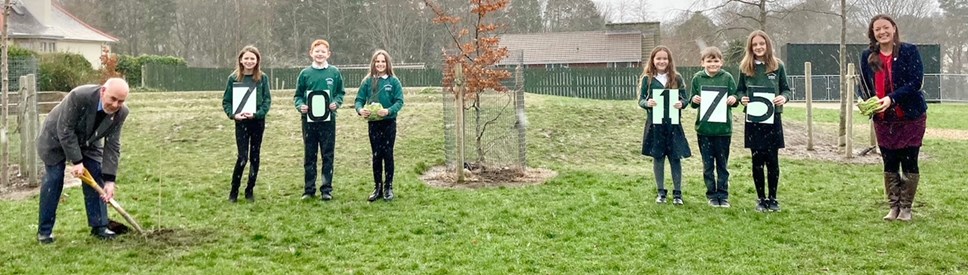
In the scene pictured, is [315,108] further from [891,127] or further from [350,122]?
[350,122]

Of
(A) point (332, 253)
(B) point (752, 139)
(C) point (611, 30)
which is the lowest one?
(A) point (332, 253)

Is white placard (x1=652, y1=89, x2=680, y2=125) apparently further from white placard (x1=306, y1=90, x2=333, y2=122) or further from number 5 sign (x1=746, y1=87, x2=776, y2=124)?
white placard (x1=306, y1=90, x2=333, y2=122)

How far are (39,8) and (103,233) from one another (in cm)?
4285

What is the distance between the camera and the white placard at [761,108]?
7281mm

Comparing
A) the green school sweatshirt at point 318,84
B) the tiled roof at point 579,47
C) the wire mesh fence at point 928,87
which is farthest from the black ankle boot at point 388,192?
the tiled roof at point 579,47

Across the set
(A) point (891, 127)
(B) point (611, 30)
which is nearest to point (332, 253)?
(A) point (891, 127)

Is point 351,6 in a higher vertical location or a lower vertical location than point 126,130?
→ higher

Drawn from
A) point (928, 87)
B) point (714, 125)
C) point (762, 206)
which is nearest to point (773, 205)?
point (762, 206)

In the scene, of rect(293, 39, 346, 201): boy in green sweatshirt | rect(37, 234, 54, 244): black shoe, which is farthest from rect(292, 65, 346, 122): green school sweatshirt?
rect(37, 234, 54, 244): black shoe

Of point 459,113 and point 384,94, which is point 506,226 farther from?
point 459,113

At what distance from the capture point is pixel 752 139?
24.6 ft

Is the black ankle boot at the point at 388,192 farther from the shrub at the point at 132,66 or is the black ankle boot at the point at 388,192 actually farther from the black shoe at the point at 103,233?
the shrub at the point at 132,66

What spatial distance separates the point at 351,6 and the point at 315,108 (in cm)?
5088

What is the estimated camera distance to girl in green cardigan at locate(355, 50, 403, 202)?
8.39m
